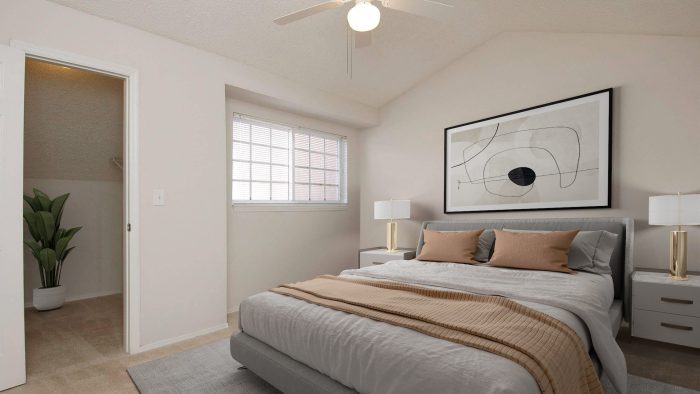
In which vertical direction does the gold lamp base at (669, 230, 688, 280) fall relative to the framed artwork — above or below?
below

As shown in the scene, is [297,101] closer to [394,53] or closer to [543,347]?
[394,53]

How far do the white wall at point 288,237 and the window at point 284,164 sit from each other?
0.35 ft

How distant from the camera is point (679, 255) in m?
2.42

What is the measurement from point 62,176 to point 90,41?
2365 mm

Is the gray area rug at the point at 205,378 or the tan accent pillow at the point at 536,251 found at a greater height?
the tan accent pillow at the point at 536,251

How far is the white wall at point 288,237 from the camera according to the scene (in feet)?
12.2

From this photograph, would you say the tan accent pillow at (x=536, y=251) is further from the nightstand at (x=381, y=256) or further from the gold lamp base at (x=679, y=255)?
the nightstand at (x=381, y=256)

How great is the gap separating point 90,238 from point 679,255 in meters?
5.80

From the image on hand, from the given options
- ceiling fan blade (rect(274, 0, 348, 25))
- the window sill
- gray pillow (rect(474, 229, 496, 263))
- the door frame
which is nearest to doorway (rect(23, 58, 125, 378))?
the door frame

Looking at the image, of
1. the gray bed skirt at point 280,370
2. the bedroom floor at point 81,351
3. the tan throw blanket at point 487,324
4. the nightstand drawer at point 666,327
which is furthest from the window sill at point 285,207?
the nightstand drawer at point 666,327

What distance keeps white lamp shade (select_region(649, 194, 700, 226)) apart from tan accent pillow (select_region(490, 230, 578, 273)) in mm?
513

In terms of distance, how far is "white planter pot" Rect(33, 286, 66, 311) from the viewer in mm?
3650

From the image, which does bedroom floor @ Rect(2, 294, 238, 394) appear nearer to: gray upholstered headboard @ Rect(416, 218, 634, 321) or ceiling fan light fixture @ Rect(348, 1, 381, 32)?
ceiling fan light fixture @ Rect(348, 1, 381, 32)

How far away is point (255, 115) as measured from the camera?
3.85 m
